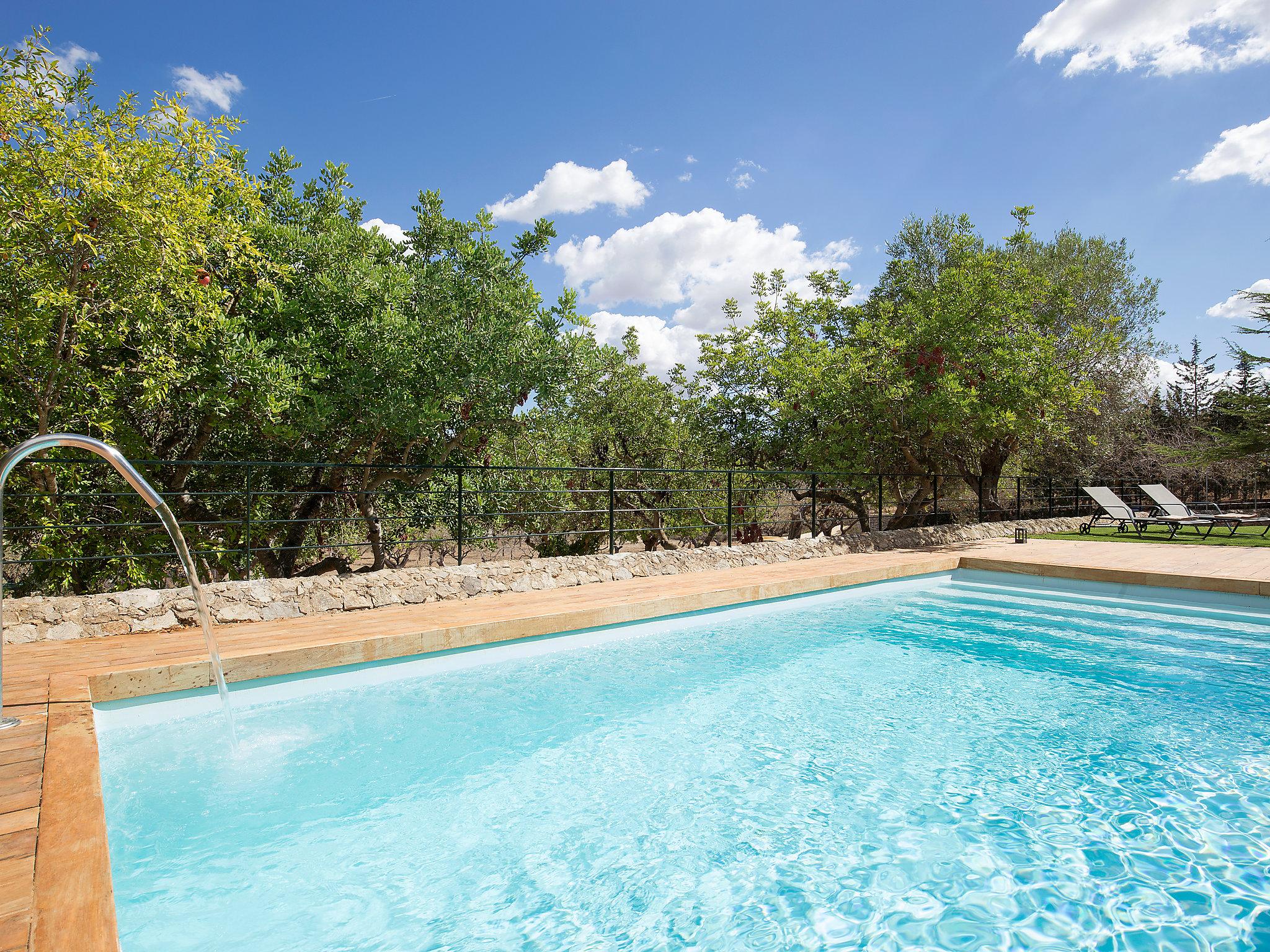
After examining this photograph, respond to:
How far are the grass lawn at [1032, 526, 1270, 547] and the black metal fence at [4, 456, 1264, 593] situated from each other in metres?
1.81

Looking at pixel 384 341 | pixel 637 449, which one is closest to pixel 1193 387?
pixel 637 449

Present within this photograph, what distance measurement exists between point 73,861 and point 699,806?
242cm

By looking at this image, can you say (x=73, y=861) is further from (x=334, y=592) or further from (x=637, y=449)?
(x=637, y=449)

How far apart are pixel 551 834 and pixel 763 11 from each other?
12.1 meters

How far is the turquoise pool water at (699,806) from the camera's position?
2.39 metres

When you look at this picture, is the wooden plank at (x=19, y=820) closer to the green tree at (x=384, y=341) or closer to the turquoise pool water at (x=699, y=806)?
the turquoise pool water at (x=699, y=806)

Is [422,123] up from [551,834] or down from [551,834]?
up

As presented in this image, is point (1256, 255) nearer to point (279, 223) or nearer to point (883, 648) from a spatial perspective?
point (883, 648)

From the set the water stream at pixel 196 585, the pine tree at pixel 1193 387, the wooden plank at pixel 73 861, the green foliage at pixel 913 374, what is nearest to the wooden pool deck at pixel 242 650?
the wooden plank at pixel 73 861

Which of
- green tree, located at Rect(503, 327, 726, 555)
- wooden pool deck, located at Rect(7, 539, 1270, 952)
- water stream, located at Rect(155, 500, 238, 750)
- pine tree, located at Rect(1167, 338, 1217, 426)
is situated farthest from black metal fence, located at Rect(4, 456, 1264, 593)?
pine tree, located at Rect(1167, 338, 1217, 426)

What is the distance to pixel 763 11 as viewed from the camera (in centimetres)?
1046

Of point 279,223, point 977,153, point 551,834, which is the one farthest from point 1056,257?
point 551,834

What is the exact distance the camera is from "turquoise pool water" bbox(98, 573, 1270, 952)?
239cm

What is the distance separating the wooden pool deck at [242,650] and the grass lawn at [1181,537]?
3.67 ft
